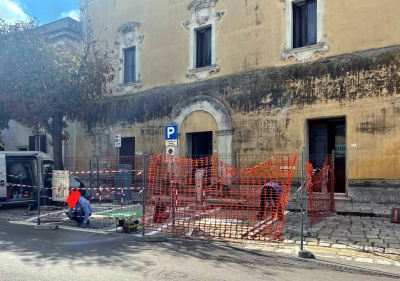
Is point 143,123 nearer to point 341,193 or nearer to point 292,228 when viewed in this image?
point 341,193

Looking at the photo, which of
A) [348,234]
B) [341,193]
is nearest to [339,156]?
[341,193]

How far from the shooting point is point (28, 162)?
1392cm

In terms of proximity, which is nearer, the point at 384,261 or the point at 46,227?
the point at 384,261

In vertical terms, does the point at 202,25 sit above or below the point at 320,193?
above

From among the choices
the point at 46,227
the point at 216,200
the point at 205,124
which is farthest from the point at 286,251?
the point at 205,124

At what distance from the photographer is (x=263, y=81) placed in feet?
49.8

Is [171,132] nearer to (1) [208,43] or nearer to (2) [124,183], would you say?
(2) [124,183]

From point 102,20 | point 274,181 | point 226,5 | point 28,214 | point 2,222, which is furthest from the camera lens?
point 102,20

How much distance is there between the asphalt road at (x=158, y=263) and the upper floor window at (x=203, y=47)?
11148 millimetres

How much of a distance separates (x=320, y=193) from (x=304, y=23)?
7.57 meters

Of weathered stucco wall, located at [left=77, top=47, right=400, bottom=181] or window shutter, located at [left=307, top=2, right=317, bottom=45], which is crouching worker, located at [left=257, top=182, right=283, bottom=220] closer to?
weathered stucco wall, located at [left=77, top=47, right=400, bottom=181]

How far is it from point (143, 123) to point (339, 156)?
932 centimetres

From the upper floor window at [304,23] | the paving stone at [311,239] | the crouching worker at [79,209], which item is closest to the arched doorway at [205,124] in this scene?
the upper floor window at [304,23]

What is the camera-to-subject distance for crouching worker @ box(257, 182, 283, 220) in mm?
7934
